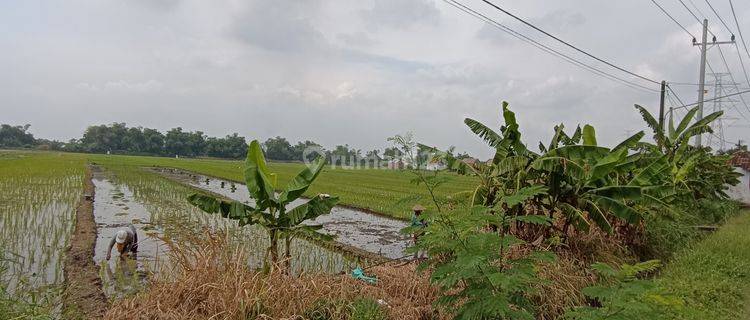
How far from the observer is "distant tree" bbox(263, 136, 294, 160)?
3378 inches

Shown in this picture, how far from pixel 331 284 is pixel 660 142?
12.5 metres

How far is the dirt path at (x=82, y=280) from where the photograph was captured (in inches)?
227

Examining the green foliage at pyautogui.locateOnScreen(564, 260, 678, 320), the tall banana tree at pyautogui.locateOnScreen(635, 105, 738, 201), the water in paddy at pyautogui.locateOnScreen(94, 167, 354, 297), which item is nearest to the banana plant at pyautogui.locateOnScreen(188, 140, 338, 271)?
the water in paddy at pyautogui.locateOnScreen(94, 167, 354, 297)

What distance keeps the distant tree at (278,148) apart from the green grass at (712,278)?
7935 centimetres

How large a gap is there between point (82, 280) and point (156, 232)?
370cm

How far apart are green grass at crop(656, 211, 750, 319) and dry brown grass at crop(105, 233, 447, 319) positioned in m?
2.81

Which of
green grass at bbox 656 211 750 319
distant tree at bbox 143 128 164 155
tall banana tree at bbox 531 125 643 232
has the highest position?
distant tree at bbox 143 128 164 155

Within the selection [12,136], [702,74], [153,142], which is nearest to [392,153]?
[702,74]

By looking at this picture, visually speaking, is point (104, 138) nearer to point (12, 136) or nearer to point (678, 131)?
point (12, 136)

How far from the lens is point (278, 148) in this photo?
86312 mm

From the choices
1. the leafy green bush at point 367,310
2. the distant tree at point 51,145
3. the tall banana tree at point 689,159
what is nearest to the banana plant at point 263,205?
the leafy green bush at point 367,310

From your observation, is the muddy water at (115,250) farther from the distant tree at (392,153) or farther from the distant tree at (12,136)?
the distant tree at (12,136)

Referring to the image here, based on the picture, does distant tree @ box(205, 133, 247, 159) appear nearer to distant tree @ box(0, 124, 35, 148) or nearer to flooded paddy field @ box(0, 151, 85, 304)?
distant tree @ box(0, 124, 35, 148)

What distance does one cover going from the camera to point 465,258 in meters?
3.37
